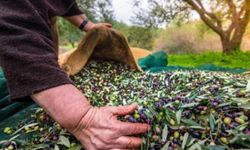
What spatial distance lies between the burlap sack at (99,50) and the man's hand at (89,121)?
0.56m

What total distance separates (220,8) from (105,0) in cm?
275

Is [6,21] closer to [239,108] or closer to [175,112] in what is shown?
[175,112]

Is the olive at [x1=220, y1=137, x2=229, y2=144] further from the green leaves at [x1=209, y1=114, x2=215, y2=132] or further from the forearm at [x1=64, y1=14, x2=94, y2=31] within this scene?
the forearm at [x1=64, y1=14, x2=94, y2=31]

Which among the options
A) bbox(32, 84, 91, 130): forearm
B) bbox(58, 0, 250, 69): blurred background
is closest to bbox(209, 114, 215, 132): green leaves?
bbox(32, 84, 91, 130): forearm

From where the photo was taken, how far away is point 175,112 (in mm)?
827

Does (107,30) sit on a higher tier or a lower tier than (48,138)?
higher

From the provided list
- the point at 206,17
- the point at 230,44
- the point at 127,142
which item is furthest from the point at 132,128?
the point at 206,17

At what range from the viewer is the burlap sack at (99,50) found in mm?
1383

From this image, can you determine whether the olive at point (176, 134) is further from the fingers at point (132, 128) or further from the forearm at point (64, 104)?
the forearm at point (64, 104)

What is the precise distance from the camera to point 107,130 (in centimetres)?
77

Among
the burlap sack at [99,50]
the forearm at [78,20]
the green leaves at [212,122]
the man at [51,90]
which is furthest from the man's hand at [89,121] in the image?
the forearm at [78,20]

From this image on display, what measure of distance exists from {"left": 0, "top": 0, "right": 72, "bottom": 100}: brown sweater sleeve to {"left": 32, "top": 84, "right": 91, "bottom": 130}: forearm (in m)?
0.01

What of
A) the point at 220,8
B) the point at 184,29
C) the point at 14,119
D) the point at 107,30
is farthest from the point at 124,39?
the point at 184,29

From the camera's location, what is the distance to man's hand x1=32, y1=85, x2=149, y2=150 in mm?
768
